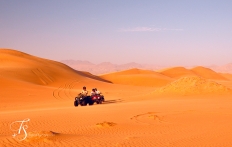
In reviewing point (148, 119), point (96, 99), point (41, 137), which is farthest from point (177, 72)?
point (41, 137)

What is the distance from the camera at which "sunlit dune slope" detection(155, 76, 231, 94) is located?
2792 cm

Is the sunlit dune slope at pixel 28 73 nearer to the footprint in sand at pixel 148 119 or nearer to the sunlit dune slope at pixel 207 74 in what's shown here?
the footprint in sand at pixel 148 119

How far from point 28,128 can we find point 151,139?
5.31m

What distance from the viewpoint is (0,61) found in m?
64.4

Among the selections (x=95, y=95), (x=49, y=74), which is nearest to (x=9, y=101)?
(x=95, y=95)

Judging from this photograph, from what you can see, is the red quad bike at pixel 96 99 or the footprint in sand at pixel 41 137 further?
the red quad bike at pixel 96 99

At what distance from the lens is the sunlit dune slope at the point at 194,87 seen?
2792 centimetres

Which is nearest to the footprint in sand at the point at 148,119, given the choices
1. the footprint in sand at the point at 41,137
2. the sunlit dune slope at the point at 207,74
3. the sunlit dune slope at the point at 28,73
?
the footprint in sand at the point at 41,137

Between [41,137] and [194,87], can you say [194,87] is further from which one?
[41,137]

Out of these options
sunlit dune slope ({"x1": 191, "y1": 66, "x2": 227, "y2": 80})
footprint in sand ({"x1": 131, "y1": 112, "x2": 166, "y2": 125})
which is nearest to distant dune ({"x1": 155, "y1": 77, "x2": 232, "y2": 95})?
footprint in sand ({"x1": 131, "y1": 112, "x2": 166, "y2": 125})

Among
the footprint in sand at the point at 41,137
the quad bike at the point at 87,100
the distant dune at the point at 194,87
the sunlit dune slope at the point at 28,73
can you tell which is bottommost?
the footprint in sand at the point at 41,137

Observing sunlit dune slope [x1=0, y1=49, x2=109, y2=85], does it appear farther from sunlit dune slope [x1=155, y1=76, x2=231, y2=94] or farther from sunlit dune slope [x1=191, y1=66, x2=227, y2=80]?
sunlit dune slope [x1=191, y1=66, x2=227, y2=80]

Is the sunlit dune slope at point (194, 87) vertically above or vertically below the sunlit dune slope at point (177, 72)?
below

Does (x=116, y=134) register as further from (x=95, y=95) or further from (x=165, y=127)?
(x=95, y=95)
